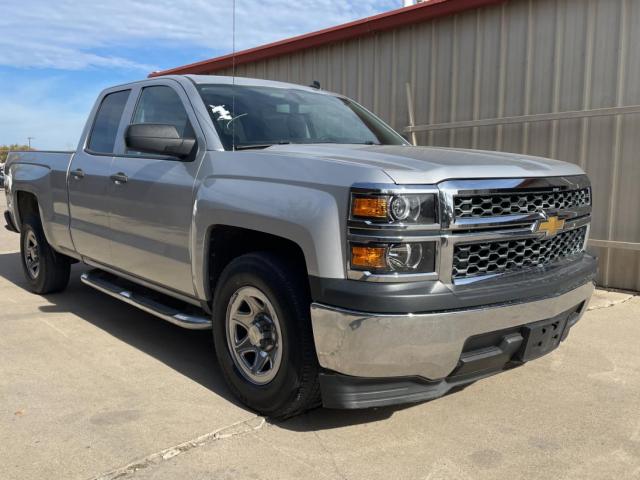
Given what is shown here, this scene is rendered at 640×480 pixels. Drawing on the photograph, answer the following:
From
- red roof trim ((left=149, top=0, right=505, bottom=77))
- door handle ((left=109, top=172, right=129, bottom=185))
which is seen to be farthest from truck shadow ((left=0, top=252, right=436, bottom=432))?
red roof trim ((left=149, top=0, right=505, bottom=77))

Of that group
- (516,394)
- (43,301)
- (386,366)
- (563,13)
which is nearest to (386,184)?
(386,366)

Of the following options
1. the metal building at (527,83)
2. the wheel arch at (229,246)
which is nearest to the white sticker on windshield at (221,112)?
the wheel arch at (229,246)

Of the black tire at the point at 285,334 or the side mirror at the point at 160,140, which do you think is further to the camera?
the side mirror at the point at 160,140

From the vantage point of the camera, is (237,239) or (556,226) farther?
(237,239)

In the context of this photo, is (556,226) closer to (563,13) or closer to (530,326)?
(530,326)

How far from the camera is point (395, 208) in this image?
2609 mm

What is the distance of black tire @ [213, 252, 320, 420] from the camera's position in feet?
9.57

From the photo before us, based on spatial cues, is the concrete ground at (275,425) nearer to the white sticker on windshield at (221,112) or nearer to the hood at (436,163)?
the hood at (436,163)

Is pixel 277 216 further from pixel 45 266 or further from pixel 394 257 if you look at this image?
pixel 45 266

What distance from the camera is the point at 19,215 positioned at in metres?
6.32

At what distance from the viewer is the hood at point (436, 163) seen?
8.88ft

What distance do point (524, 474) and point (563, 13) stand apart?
5373mm

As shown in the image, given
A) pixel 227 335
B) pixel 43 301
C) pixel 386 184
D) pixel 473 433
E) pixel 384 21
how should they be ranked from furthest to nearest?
1. pixel 384 21
2. pixel 43 301
3. pixel 227 335
4. pixel 473 433
5. pixel 386 184

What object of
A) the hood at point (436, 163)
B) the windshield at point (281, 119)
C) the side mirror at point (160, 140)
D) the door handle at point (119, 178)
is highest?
the windshield at point (281, 119)
